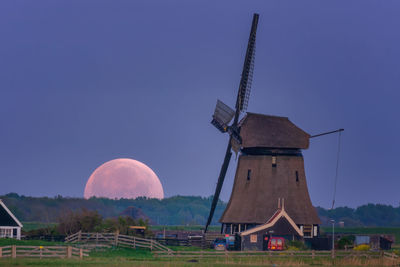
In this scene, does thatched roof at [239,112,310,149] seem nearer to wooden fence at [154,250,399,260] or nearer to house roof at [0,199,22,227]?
wooden fence at [154,250,399,260]

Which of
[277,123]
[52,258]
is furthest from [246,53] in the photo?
[52,258]

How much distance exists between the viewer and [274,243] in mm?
67250

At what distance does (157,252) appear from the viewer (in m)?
60.4

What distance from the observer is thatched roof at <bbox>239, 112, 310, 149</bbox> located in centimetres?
7219

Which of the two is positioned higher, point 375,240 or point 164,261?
point 375,240

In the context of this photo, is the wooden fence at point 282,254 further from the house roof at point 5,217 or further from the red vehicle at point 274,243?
the house roof at point 5,217

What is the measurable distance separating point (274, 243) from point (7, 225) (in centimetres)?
2562

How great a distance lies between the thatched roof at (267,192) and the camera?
7100cm

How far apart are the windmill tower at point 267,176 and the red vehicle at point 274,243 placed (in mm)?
2996

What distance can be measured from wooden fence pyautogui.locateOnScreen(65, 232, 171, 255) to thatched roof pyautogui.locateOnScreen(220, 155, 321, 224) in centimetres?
946

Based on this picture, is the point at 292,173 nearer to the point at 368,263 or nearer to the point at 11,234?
the point at 368,263

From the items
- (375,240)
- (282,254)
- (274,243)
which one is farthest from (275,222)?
(375,240)

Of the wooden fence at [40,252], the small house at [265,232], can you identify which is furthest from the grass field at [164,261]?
the small house at [265,232]

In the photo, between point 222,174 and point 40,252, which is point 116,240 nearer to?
point 40,252
